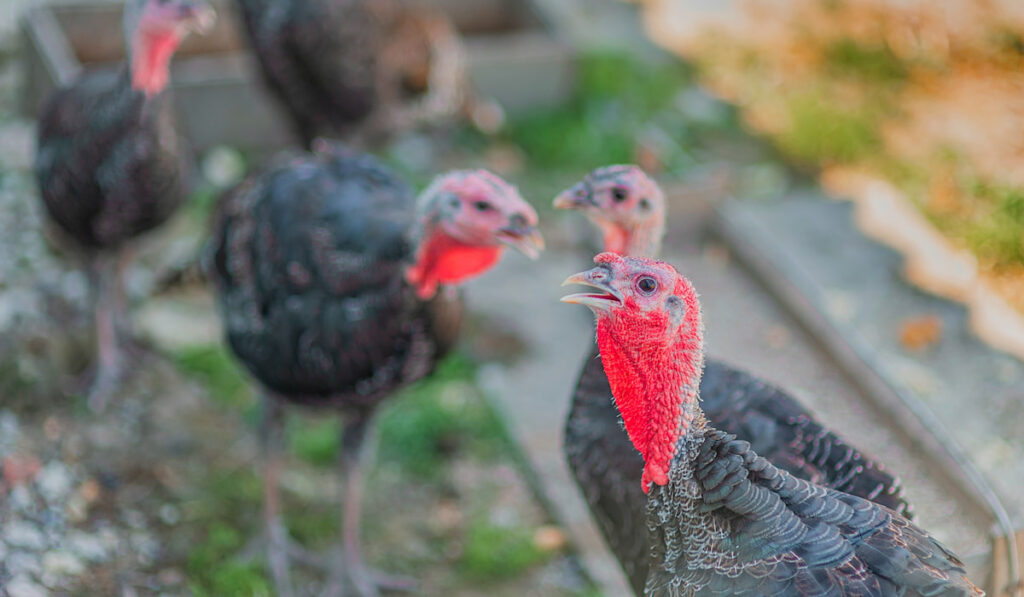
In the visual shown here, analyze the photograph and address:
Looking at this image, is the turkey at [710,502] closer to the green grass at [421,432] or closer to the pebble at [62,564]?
the green grass at [421,432]

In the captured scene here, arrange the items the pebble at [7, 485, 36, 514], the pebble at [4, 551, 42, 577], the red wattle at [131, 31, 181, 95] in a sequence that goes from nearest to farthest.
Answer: the pebble at [4, 551, 42, 577]
the pebble at [7, 485, 36, 514]
the red wattle at [131, 31, 181, 95]

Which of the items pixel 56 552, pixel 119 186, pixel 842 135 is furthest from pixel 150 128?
pixel 842 135

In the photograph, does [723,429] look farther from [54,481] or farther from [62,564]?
[54,481]

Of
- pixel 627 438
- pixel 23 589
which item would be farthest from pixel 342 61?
pixel 627 438

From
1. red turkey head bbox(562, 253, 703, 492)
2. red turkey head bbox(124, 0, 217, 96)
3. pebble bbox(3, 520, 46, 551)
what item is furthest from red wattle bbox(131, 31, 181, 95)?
red turkey head bbox(562, 253, 703, 492)

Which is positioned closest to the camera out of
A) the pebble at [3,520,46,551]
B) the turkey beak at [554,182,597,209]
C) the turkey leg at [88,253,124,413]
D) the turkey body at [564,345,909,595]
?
the turkey body at [564,345,909,595]

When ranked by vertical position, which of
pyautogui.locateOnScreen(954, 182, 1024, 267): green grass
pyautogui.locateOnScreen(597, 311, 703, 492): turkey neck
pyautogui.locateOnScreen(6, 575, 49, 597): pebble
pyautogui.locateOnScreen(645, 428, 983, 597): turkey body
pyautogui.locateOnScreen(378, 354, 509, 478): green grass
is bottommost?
pyautogui.locateOnScreen(378, 354, 509, 478): green grass

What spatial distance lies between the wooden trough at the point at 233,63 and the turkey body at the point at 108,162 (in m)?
1.49

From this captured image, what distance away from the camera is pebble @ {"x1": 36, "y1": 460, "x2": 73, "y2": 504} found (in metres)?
4.98

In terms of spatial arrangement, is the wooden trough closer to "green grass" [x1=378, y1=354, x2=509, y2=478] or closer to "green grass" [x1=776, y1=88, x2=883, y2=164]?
"green grass" [x1=776, y1=88, x2=883, y2=164]

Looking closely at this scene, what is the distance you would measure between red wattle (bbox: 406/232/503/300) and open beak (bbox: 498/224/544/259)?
0.44 ft

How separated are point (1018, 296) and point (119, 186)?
16.5 feet

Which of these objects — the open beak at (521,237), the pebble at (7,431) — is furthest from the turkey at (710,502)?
the pebble at (7,431)

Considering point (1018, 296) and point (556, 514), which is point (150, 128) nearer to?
point (556, 514)
